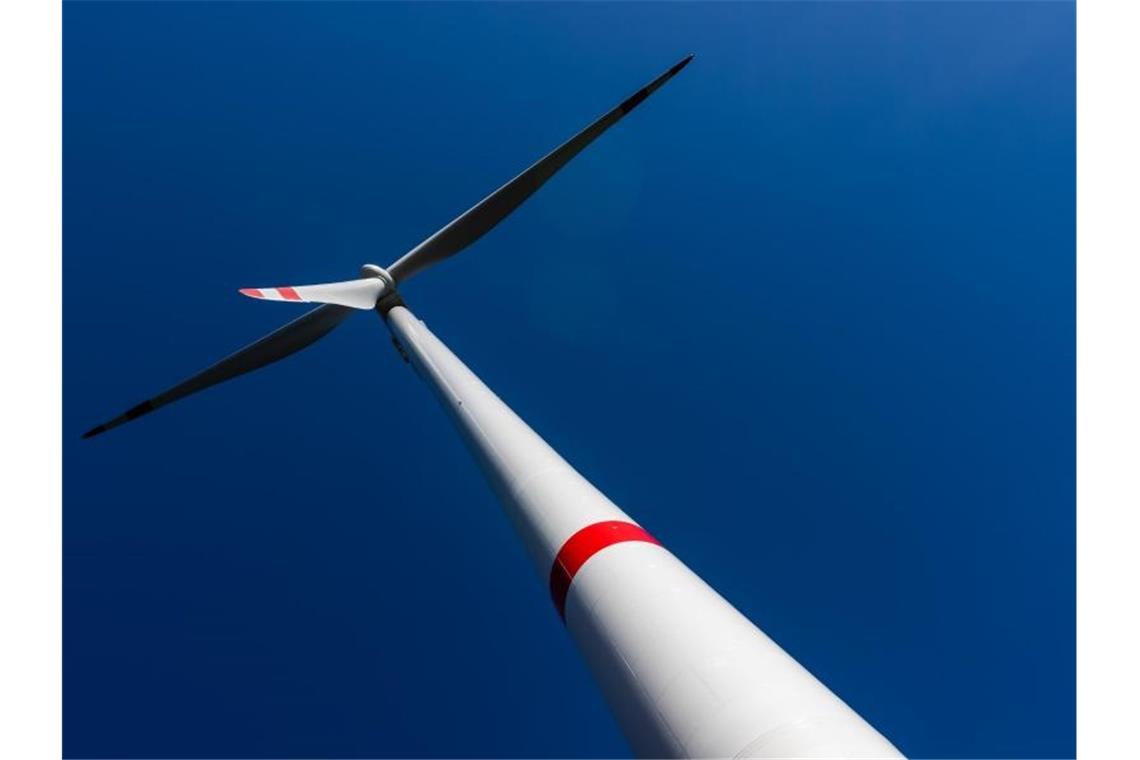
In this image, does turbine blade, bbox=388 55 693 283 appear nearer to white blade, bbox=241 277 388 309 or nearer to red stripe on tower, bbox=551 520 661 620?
white blade, bbox=241 277 388 309

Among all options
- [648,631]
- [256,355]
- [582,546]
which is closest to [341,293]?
[256,355]

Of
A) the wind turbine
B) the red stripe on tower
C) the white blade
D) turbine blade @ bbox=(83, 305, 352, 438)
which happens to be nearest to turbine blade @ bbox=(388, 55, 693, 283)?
the white blade

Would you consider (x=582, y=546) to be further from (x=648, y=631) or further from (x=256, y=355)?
(x=256, y=355)

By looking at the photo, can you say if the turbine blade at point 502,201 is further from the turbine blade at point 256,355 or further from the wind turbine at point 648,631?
the wind turbine at point 648,631

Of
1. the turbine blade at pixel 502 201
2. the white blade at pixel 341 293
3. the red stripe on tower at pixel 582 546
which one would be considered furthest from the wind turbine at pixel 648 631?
the turbine blade at pixel 502 201

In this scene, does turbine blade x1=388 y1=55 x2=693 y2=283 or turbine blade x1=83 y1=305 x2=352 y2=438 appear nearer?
turbine blade x1=388 y1=55 x2=693 y2=283

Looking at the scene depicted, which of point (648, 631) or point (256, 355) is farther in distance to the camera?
point (256, 355)
